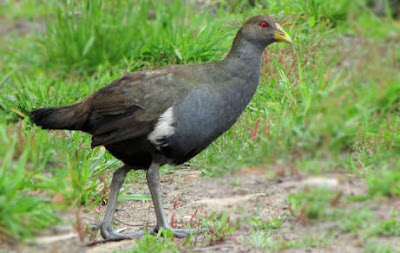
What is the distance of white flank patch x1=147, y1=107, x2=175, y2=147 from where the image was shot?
5.14m

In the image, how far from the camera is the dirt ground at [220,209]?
4.36 m

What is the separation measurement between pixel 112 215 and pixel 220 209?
86 centimetres

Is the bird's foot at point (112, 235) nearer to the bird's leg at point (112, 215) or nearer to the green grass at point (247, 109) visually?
the bird's leg at point (112, 215)

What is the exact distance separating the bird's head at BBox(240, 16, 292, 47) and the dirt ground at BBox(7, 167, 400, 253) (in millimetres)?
1150

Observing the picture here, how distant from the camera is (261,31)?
18.4 ft

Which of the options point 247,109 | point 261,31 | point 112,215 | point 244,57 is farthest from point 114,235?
point 247,109

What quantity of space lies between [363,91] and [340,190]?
0.75 meters

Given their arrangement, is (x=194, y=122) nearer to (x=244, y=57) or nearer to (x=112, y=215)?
(x=244, y=57)

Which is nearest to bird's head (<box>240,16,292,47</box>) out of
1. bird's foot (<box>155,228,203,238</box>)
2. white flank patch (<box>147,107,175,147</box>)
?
white flank patch (<box>147,107,175,147</box>)

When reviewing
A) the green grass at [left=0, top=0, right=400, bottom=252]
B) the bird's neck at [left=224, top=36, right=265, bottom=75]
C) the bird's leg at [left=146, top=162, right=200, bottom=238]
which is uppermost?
the bird's neck at [left=224, top=36, right=265, bottom=75]

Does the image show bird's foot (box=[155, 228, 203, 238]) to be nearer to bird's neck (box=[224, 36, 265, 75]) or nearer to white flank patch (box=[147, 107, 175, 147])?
white flank patch (box=[147, 107, 175, 147])

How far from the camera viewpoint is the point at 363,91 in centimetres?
471

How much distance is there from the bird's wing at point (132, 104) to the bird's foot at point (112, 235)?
0.64 metres

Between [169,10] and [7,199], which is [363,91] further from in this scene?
[169,10]
